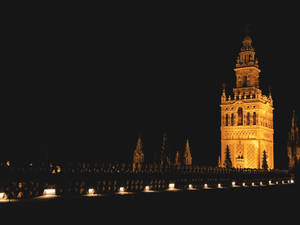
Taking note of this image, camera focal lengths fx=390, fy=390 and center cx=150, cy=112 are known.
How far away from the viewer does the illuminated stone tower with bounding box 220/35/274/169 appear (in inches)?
2936

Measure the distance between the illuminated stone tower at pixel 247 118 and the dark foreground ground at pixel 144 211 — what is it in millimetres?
58302

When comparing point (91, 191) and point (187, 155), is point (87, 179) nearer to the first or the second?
point (91, 191)

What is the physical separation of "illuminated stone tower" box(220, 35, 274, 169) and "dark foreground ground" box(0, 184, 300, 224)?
58.3m

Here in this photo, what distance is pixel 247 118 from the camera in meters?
76.0

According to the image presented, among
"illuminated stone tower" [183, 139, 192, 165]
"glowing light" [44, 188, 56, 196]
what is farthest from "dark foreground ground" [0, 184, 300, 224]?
"illuminated stone tower" [183, 139, 192, 165]

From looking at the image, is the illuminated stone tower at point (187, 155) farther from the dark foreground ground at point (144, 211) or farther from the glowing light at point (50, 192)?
the glowing light at point (50, 192)

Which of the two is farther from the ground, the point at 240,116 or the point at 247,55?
the point at 247,55

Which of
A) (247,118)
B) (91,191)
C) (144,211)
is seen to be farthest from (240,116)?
(144,211)

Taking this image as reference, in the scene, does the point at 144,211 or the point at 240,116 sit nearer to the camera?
the point at 144,211

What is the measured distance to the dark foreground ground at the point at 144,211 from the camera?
38.1 ft

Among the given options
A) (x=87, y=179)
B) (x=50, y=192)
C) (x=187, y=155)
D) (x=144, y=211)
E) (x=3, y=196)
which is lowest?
(x=144, y=211)

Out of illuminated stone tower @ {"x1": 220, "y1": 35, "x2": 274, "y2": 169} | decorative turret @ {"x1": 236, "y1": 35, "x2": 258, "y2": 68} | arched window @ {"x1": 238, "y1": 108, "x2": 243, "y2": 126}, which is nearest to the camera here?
illuminated stone tower @ {"x1": 220, "y1": 35, "x2": 274, "y2": 169}

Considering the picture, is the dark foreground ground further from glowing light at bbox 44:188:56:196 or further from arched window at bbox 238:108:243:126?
arched window at bbox 238:108:243:126

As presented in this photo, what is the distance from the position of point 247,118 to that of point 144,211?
6487cm
